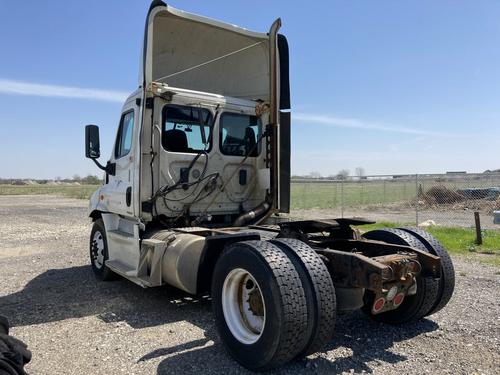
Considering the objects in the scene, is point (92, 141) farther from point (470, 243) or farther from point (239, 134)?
point (470, 243)

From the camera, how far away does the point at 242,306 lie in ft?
13.1

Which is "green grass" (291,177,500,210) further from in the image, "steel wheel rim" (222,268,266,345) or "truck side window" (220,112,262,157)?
Result: "steel wheel rim" (222,268,266,345)

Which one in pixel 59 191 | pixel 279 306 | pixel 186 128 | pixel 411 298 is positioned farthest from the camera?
pixel 59 191

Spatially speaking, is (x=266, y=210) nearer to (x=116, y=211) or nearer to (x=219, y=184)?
(x=219, y=184)

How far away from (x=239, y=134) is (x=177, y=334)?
10.8 ft

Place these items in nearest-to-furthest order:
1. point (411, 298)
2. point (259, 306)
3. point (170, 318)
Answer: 1. point (259, 306)
2. point (411, 298)
3. point (170, 318)

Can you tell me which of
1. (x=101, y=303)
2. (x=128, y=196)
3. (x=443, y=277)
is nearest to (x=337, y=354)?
(x=443, y=277)

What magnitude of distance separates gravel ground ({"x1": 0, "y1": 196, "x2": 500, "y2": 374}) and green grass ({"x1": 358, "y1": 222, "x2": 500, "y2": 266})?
6.18ft

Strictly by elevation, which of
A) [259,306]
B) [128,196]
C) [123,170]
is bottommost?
[259,306]

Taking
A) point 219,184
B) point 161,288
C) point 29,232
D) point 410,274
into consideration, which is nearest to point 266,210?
point 219,184

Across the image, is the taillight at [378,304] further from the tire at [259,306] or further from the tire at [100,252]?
the tire at [100,252]

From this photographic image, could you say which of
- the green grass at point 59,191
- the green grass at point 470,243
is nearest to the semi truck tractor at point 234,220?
the green grass at point 470,243

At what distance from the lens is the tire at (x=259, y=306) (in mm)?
3318

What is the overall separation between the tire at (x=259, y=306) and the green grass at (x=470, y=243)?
242 inches
